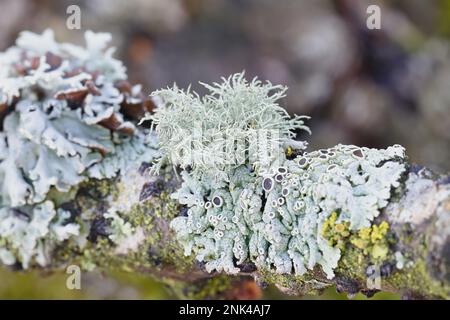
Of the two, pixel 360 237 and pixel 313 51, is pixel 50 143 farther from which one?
pixel 313 51

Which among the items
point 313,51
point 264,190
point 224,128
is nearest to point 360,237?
point 264,190

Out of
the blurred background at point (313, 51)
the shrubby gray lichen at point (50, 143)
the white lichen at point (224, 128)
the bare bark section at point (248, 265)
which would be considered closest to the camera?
the bare bark section at point (248, 265)

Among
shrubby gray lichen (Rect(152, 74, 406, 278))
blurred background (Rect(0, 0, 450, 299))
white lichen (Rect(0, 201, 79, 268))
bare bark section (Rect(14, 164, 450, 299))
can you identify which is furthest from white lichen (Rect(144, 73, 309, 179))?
→ blurred background (Rect(0, 0, 450, 299))

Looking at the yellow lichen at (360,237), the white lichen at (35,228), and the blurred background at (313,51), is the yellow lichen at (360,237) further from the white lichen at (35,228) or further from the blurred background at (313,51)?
the blurred background at (313,51)

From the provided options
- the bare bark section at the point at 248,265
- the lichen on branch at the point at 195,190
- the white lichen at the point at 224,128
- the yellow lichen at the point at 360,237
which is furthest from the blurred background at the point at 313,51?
the yellow lichen at the point at 360,237

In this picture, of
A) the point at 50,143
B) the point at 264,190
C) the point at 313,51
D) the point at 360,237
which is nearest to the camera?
the point at 360,237
